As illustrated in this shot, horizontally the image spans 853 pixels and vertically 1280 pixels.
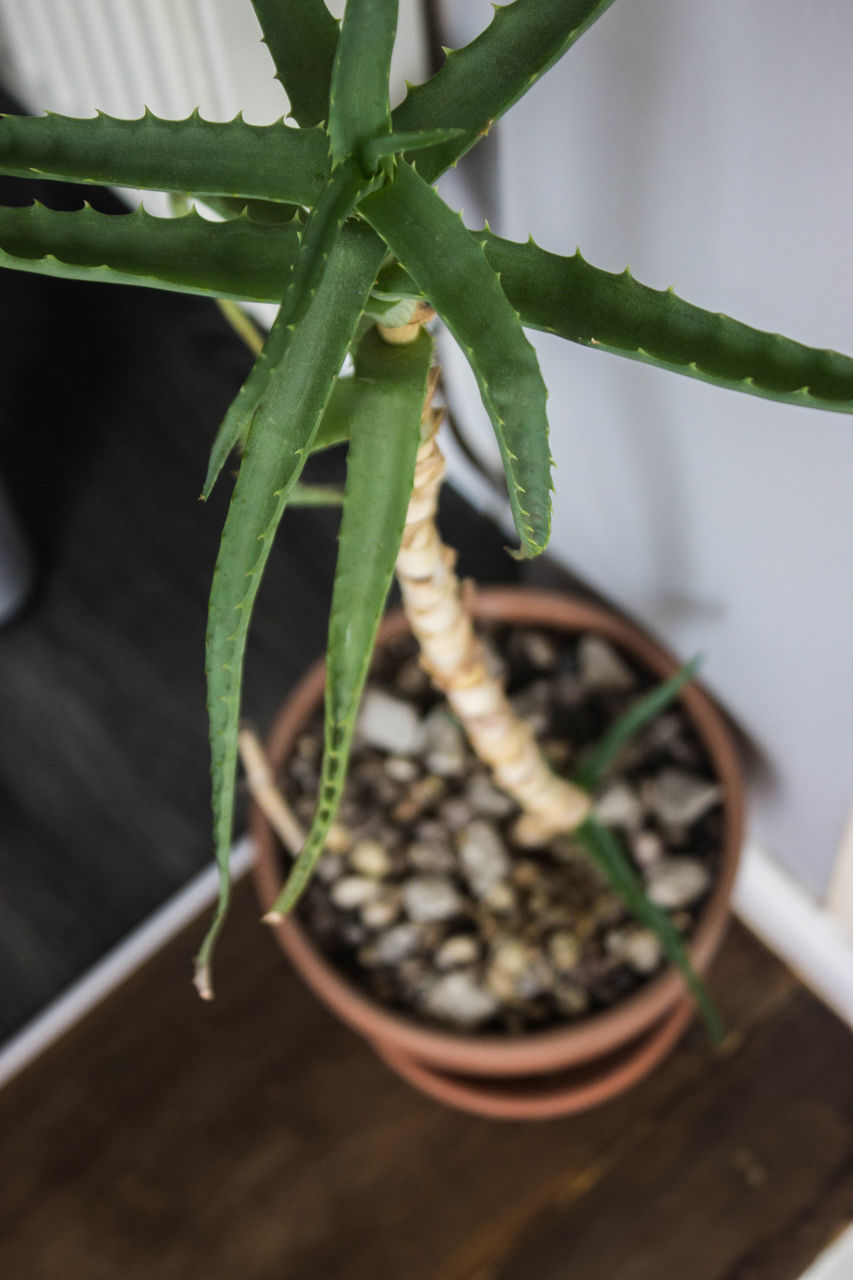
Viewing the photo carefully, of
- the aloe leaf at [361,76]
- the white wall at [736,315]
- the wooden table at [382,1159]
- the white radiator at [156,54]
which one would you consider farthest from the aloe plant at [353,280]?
the wooden table at [382,1159]

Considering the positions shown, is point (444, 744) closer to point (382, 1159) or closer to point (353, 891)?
point (353, 891)

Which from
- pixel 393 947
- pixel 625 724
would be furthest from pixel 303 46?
pixel 393 947

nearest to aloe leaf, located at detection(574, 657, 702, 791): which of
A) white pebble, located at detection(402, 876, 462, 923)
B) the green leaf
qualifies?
white pebble, located at detection(402, 876, 462, 923)

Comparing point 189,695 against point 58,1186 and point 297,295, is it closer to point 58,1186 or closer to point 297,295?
point 58,1186

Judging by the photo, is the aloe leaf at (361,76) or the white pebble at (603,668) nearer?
the aloe leaf at (361,76)

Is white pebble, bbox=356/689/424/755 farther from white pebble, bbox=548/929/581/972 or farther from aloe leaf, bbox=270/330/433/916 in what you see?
aloe leaf, bbox=270/330/433/916

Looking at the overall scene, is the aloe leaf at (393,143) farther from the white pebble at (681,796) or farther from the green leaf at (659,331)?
the white pebble at (681,796)
